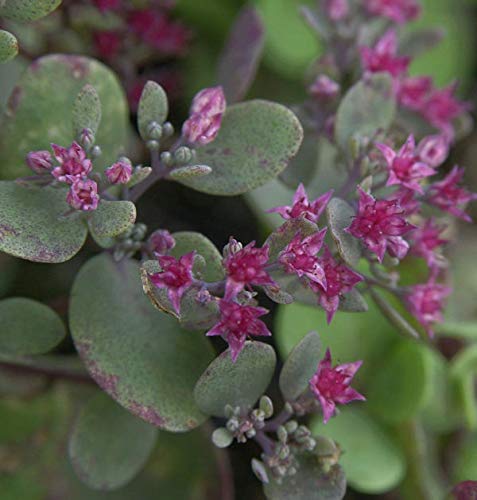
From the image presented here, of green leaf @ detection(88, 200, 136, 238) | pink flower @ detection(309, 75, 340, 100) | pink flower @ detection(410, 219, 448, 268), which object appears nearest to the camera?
green leaf @ detection(88, 200, 136, 238)

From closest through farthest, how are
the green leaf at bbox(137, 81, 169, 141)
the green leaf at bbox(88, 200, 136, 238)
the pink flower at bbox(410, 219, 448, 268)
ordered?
the green leaf at bbox(88, 200, 136, 238) < the green leaf at bbox(137, 81, 169, 141) < the pink flower at bbox(410, 219, 448, 268)

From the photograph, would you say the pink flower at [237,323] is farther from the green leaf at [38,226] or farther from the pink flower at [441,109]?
the pink flower at [441,109]

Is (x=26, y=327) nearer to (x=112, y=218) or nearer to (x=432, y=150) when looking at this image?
(x=112, y=218)

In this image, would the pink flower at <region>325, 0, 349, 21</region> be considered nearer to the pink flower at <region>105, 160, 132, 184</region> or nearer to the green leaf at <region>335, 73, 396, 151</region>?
the green leaf at <region>335, 73, 396, 151</region>

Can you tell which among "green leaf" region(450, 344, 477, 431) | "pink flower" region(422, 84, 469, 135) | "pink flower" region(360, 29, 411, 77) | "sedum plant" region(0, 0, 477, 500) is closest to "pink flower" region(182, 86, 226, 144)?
"sedum plant" region(0, 0, 477, 500)

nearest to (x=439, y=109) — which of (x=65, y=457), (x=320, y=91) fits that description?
(x=320, y=91)

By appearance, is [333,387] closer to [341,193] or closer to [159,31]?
[341,193]
